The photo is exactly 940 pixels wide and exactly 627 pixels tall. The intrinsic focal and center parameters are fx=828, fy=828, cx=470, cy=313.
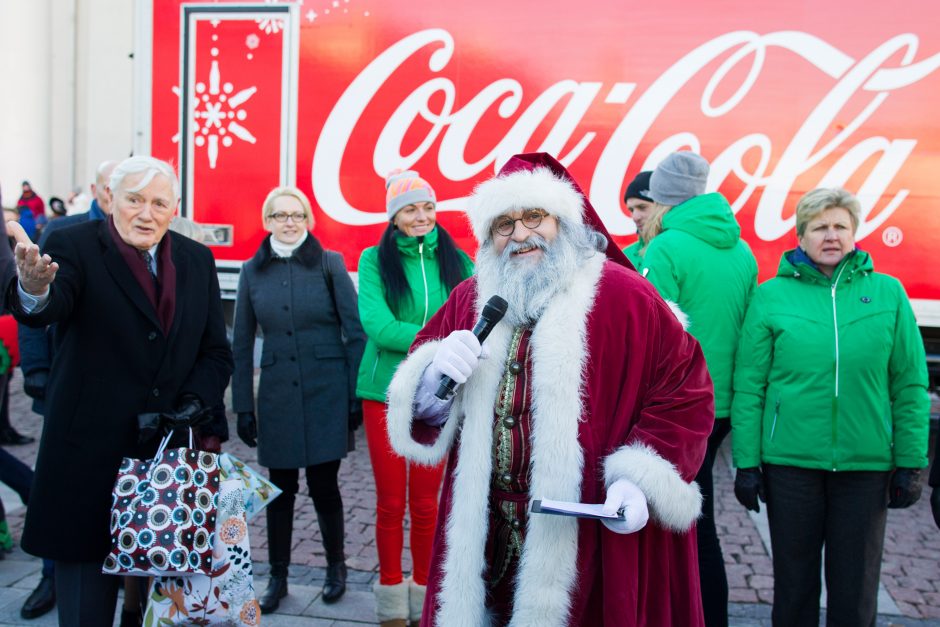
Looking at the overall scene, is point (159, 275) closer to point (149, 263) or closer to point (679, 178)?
point (149, 263)

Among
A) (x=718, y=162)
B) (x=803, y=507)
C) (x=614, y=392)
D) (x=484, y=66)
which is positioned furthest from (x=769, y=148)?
(x=614, y=392)

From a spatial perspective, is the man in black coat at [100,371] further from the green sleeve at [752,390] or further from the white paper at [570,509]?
the green sleeve at [752,390]

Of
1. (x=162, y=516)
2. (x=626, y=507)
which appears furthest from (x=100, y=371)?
(x=626, y=507)

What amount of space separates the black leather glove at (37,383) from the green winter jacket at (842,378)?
3097 millimetres

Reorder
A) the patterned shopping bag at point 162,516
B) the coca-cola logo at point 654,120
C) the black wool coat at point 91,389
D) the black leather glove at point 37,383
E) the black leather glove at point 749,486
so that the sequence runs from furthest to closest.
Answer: the coca-cola logo at point 654,120 → the black leather glove at point 37,383 → the black leather glove at point 749,486 → the black wool coat at point 91,389 → the patterned shopping bag at point 162,516

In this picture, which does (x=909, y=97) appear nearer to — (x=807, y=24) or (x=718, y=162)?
(x=807, y=24)

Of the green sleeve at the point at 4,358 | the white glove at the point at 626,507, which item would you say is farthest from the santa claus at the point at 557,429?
the green sleeve at the point at 4,358

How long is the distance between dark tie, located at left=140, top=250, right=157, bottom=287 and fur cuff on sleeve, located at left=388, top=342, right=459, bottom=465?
1071 millimetres

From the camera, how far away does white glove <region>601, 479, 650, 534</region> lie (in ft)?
6.66

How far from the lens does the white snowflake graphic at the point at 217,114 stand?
5.96 m

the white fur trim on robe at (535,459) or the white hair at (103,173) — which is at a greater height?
the white hair at (103,173)

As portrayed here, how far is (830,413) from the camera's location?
3.05 metres

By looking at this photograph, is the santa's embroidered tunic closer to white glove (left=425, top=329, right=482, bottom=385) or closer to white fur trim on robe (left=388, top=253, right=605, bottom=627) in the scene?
white fur trim on robe (left=388, top=253, right=605, bottom=627)

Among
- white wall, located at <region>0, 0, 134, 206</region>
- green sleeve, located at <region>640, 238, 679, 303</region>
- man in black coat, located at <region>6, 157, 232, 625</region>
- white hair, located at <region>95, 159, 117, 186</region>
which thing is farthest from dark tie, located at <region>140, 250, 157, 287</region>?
white wall, located at <region>0, 0, 134, 206</region>
